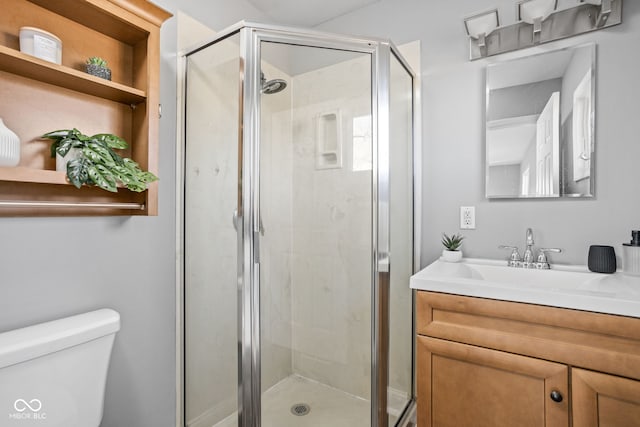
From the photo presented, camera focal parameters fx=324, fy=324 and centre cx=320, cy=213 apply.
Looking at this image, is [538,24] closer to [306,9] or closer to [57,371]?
[306,9]

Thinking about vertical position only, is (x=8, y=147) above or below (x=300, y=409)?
above

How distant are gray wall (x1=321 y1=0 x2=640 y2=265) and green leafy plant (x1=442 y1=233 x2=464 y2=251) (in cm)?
4

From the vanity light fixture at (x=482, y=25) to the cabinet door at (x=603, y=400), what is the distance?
1504mm

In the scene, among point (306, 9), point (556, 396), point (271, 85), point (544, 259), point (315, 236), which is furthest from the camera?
point (306, 9)

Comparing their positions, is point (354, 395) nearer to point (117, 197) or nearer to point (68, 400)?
point (68, 400)

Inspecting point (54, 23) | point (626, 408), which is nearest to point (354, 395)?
point (626, 408)

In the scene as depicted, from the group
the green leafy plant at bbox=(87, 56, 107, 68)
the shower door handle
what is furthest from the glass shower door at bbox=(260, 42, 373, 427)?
the green leafy plant at bbox=(87, 56, 107, 68)

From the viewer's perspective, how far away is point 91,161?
3.51 feet

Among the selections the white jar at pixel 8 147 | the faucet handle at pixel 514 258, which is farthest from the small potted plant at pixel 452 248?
the white jar at pixel 8 147

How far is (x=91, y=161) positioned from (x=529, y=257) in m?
1.86

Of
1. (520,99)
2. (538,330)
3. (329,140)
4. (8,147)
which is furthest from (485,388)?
(8,147)

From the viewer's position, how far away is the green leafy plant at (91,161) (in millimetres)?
1052

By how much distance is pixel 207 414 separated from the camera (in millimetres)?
1520

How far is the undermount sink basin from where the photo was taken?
1.01 m
